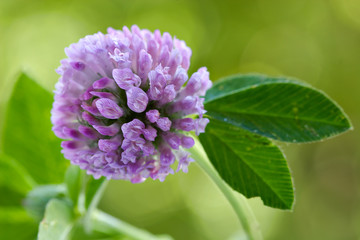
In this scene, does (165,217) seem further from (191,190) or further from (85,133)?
(85,133)

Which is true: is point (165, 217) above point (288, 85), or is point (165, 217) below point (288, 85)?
above

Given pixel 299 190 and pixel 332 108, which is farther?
pixel 299 190

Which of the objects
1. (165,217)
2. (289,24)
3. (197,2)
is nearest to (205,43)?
(197,2)

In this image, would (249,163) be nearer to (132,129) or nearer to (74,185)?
(132,129)

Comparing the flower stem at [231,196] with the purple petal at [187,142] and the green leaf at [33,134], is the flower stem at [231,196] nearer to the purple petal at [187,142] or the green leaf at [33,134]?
the purple petal at [187,142]

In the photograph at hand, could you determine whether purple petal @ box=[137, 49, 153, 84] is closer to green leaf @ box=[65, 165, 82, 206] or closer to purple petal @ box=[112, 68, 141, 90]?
purple petal @ box=[112, 68, 141, 90]

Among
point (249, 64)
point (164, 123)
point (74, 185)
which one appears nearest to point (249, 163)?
point (164, 123)
